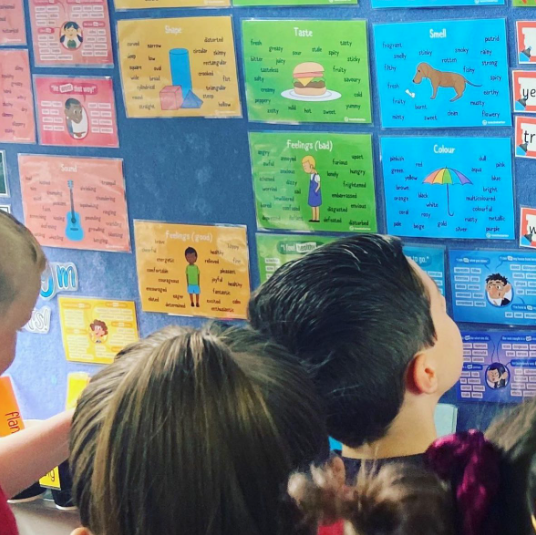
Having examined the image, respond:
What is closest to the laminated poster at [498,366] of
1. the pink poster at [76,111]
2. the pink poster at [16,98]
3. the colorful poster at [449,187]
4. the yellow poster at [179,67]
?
the colorful poster at [449,187]

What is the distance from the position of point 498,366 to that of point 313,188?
0.25m

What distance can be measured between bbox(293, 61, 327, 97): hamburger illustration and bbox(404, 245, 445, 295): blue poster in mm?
182

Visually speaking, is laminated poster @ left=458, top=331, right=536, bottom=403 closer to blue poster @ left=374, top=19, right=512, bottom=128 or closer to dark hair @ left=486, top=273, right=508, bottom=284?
dark hair @ left=486, top=273, right=508, bottom=284

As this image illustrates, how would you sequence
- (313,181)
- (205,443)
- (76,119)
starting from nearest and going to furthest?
(205,443)
(313,181)
(76,119)

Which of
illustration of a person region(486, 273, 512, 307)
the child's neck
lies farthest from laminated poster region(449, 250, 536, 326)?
the child's neck

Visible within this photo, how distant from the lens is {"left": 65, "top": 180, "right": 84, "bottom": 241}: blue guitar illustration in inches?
38.1

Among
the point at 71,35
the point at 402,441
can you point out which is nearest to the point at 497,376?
the point at 402,441

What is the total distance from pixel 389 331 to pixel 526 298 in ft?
0.45

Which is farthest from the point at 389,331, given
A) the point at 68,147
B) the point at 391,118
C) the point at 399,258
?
the point at 68,147

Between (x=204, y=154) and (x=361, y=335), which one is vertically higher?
(x=204, y=154)

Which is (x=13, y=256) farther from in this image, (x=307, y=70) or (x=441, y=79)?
(x=441, y=79)

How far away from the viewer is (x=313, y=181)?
2.80 ft

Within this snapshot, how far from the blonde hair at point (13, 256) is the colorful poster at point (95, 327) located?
86 mm

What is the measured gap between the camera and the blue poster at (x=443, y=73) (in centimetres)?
77
